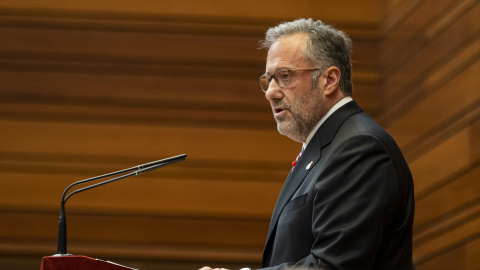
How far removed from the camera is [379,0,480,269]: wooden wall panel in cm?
306

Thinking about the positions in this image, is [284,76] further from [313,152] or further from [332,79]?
[313,152]

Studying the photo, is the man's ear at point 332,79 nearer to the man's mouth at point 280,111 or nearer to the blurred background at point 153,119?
the man's mouth at point 280,111

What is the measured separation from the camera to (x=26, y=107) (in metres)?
3.96

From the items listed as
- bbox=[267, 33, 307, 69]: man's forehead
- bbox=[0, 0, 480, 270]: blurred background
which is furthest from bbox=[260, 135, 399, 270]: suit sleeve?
bbox=[0, 0, 480, 270]: blurred background

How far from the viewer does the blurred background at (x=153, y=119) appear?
3898mm

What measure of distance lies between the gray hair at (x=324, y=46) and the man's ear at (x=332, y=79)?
17mm

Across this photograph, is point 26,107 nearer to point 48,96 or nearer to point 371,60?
point 48,96

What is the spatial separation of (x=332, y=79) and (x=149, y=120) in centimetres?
195

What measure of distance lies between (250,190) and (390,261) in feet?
6.90

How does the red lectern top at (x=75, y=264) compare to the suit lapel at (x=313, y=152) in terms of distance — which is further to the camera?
the suit lapel at (x=313, y=152)

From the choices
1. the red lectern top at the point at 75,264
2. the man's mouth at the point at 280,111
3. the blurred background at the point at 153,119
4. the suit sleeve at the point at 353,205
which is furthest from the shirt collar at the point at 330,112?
the blurred background at the point at 153,119

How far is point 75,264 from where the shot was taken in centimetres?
187

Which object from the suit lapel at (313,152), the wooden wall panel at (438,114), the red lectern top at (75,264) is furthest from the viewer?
the wooden wall panel at (438,114)

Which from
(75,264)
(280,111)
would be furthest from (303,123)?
(75,264)
